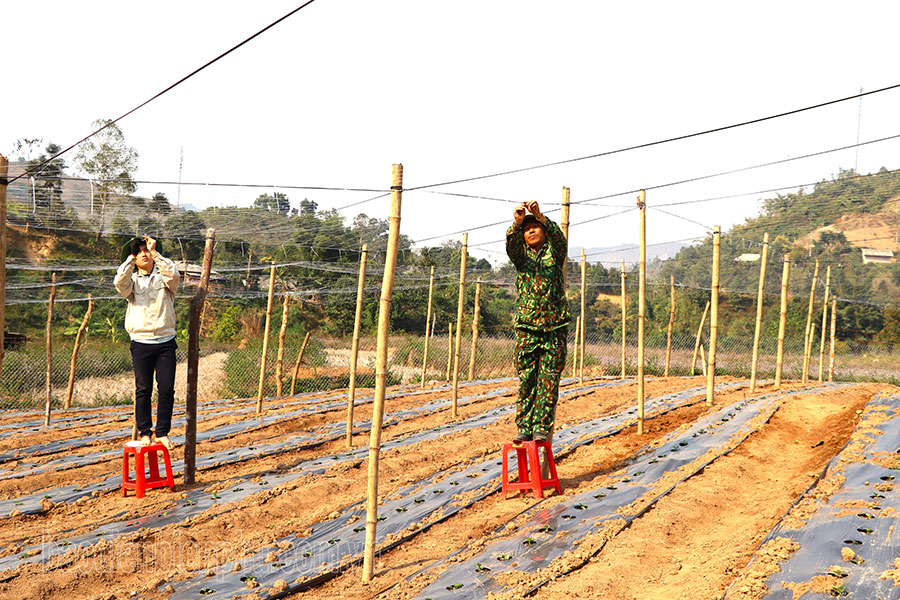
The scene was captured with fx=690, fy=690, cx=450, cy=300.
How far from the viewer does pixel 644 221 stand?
7.11 metres

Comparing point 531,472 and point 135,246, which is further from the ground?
point 135,246

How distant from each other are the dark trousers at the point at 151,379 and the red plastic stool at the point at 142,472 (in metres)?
0.13

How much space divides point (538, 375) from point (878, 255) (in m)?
36.3

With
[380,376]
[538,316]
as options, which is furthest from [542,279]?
[380,376]

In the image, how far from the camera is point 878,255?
114 feet

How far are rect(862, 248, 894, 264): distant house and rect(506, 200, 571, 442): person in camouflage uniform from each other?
114ft

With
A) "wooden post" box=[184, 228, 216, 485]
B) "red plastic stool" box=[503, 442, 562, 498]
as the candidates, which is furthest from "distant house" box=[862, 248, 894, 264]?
"wooden post" box=[184, 228, 216, 485]

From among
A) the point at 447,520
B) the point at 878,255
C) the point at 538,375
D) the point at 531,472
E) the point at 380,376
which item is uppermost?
the point at 878,255

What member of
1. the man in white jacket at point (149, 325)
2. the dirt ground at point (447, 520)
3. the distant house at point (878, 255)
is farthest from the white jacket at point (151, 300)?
the distant house at point (878, 255)

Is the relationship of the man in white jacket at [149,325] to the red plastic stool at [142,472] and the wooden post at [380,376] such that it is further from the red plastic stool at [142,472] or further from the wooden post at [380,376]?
the wooden post at [380,376]

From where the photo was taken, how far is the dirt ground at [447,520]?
12.4ft

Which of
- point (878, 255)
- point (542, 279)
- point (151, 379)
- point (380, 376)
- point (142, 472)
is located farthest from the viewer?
point (878, 255)

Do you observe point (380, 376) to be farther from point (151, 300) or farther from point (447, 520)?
point (151, 300)

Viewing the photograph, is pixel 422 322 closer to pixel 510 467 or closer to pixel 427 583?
pixel 510 467
